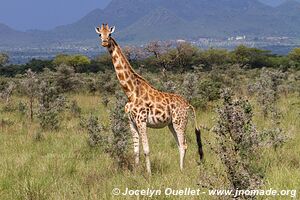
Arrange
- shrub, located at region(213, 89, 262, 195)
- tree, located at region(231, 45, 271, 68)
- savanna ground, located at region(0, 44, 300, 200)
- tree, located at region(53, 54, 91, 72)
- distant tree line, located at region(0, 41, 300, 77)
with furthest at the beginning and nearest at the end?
tree, located at region(231, 45, 271, 68), tree, located at region(53, 54, 91, 72), distant tree line, located at region(0, 41, 300, 77), savanna ground, located at region(0, 44, 300, 200), shrub, located at region(213, 89, 262, 195)

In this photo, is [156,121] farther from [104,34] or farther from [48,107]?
[48,107]

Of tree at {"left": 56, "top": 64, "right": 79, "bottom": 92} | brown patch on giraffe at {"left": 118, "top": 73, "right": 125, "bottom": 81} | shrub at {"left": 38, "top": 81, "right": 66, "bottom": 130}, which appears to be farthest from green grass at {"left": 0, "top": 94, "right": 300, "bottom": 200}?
tree at {"left": 56, "top": 64, "right": 79, "bottom": 92}

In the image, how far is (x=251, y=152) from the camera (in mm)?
6336

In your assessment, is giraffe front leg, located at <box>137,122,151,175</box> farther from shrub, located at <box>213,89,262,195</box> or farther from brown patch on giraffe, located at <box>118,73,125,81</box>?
shrub, located at <box>213,89,262,195</box>

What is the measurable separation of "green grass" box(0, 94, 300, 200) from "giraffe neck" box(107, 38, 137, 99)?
1.56 m

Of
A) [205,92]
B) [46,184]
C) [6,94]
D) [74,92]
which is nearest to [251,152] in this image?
[46,184]

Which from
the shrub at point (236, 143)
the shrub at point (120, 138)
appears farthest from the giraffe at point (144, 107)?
the shrub at point (236, 143)

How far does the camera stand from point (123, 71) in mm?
9828

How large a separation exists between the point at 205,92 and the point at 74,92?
12.5 m

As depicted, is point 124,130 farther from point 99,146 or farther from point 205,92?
point 205,92

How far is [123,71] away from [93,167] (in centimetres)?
204

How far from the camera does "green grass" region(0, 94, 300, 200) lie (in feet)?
24.0

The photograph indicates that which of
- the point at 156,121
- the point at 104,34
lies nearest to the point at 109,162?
the point at 156,121

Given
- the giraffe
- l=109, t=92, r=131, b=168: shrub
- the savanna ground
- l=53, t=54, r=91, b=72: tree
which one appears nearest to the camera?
the savanna ground
